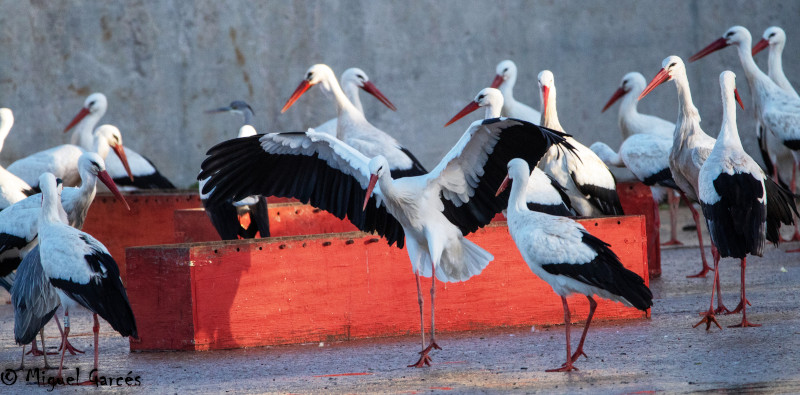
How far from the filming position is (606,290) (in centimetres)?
501

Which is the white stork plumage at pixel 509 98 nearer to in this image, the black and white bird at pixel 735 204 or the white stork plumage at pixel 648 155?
the white stork plumage at pixel 648 155

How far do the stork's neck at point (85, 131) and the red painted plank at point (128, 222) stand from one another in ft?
9.11

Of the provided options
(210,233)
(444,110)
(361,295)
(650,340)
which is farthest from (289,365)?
(444,110)

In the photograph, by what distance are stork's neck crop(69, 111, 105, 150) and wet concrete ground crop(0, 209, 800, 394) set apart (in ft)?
16.3

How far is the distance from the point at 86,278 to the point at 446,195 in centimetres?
199

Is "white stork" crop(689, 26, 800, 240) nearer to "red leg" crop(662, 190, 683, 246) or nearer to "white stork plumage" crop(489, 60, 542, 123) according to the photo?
"red leg" crop(662, 190, 683, 246)

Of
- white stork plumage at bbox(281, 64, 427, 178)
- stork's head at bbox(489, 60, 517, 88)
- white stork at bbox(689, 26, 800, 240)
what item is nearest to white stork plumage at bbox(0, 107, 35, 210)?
white stork plumage at bbox(281, 64, 427, 178)

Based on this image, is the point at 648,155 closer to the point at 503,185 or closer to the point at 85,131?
the point at 503,185

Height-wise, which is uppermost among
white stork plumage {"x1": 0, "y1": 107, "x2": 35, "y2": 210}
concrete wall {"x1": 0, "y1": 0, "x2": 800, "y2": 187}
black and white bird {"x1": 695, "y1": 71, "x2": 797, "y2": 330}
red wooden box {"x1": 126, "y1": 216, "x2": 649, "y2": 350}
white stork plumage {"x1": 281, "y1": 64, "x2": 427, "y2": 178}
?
concrete wall {"x1": 0, "y1": 0, "x2": 800, "y2": 187}

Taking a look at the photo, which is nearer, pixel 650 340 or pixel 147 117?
pixel 650 340

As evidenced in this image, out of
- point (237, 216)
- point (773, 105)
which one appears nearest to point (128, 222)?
point (237, 216)

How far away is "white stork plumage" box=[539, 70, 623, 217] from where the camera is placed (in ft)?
24.9

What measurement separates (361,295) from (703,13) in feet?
25.6

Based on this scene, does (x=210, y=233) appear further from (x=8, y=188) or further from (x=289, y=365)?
(x=289, y=365)
